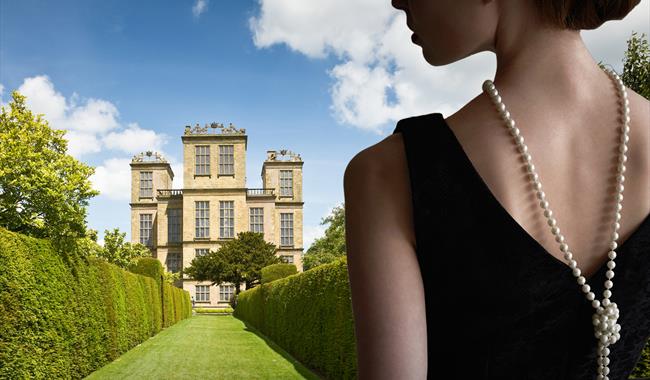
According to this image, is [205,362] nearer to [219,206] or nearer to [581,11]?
[581,11]

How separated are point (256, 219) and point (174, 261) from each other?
7.31 m

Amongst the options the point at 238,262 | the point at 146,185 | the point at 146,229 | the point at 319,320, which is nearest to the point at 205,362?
the point at 319,320

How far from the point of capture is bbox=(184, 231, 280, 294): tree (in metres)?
38.3

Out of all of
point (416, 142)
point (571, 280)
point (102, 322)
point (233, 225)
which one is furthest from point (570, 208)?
point (233, 225)

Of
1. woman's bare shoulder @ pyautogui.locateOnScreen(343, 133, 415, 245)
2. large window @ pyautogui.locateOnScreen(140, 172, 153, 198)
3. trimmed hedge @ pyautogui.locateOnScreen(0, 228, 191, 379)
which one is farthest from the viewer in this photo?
large window @ pyautogui.locateOnScreen(140, 172, 153, 198)

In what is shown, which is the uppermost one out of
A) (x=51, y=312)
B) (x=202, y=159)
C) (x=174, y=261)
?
(x=202, y=159)

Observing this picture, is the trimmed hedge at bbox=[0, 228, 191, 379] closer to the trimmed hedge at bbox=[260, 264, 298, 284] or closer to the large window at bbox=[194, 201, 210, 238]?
the trimmed hedge at bbox=[260, 264, 298, 284]

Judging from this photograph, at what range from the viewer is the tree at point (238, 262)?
38312 millimetres

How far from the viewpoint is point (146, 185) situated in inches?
1906

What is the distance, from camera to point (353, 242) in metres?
0.50

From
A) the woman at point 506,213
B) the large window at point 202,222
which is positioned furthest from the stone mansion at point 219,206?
the woman at point 506,213

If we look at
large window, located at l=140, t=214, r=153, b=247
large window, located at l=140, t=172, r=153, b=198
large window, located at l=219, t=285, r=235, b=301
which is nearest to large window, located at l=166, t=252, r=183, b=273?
large window, located at l=140, t=214, r=153, b=247

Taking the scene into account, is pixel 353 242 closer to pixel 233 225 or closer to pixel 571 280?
pixel 571 280

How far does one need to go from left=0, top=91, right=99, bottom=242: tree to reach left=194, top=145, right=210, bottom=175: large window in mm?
36577
